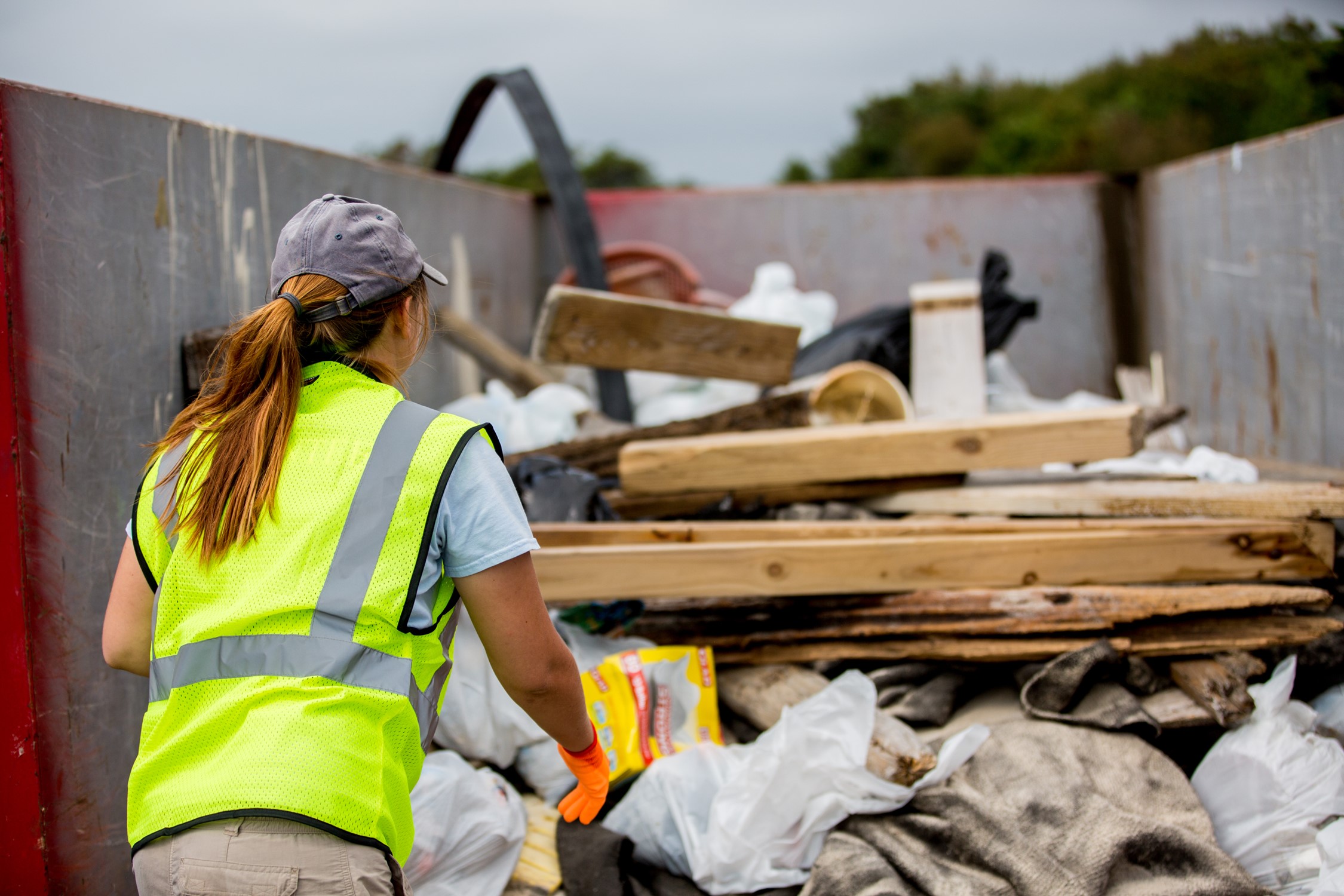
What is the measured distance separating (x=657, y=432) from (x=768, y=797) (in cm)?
151

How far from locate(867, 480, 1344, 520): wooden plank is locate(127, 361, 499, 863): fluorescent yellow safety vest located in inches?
83.0

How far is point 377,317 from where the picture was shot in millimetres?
1393

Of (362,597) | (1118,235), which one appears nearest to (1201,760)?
(362,597)

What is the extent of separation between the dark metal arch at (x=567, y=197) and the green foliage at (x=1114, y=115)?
13216 millimetres

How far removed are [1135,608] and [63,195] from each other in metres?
2.79

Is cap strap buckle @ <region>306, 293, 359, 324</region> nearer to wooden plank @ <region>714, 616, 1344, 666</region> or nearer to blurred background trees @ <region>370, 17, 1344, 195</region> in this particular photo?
wooden plank @ <region>714, 616, 1344, 666</region>

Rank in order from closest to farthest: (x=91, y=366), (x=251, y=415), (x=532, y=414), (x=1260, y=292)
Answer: (x=251, y=415)
(x=91, y=366)
(x=1260, y=292)
(x=532, y=414)

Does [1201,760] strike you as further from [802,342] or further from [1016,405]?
[802,342]

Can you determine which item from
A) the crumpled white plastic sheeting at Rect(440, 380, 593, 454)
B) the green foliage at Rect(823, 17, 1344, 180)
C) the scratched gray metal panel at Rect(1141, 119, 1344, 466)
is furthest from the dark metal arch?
the green foliage at Rect(823, 17, 1344, 180)

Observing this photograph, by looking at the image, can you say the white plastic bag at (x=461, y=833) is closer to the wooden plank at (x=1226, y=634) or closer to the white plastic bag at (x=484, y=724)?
the white plastic bag at (x=484, y=724)

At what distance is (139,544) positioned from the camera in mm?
1339

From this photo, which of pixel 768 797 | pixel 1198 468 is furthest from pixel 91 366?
pixel 1198 468

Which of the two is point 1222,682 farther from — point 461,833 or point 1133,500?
point 461,833

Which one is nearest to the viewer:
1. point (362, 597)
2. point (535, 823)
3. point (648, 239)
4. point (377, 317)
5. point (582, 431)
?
point (362, 597)
